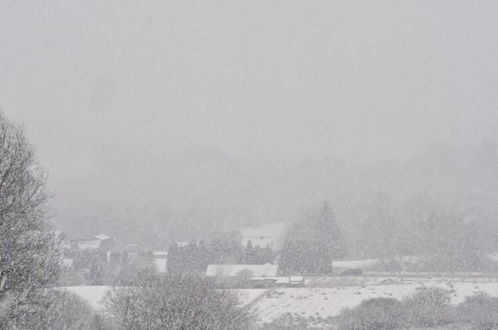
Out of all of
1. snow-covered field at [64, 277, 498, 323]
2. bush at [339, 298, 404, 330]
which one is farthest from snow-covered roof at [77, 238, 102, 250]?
bush at [339, 298, 404, 330]

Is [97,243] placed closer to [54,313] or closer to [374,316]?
[374,316]

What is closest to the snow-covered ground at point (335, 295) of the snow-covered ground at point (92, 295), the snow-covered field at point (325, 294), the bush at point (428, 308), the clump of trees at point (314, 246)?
the snow-covered field at point (325, 294)

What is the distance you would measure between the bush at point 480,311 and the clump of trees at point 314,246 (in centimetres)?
3057

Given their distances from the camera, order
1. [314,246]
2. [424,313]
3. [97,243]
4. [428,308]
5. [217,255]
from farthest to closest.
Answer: [97,243] → [217,255] → [314,246] → [428,308] → [424,313]

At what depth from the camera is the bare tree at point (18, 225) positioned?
44.5ft

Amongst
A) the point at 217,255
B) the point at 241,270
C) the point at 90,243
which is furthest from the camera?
the point at 90,243

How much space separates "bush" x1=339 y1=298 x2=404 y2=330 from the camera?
3806cm

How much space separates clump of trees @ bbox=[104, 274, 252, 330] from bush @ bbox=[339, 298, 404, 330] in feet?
42.6

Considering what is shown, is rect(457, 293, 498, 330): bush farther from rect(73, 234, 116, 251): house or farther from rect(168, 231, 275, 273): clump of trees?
rect(73, 234, 116, 251): house

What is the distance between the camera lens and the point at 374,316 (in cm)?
4084

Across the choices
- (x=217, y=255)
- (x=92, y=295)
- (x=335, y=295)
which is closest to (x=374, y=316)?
(x=335, y=295)

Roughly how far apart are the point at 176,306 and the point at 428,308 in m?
26.2

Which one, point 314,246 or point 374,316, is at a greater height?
point 314,246

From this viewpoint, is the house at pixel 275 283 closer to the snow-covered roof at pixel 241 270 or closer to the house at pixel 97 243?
the snow-covered roof at pixel 241 270
